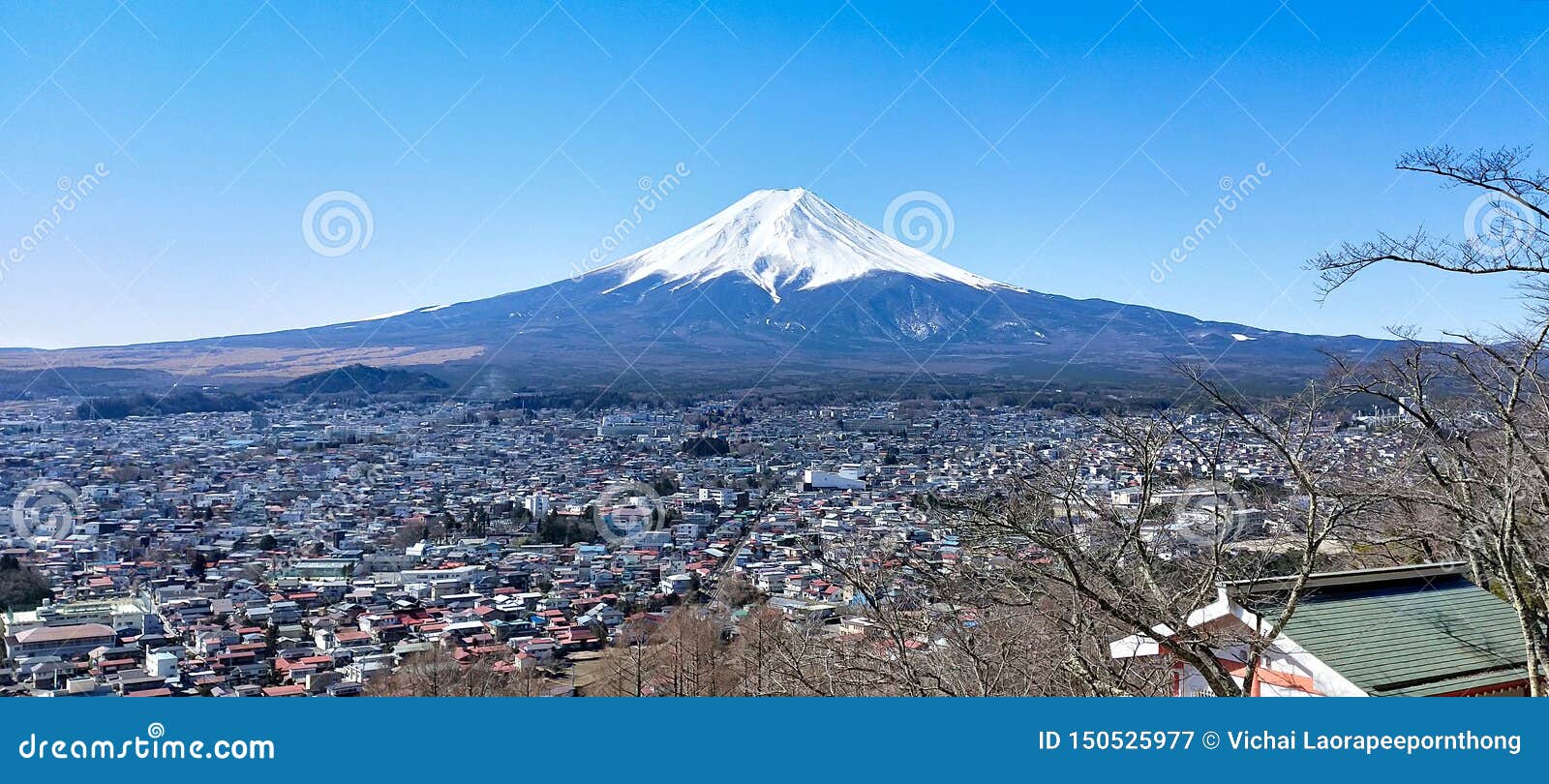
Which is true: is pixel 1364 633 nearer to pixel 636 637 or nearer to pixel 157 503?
pixel 636 637

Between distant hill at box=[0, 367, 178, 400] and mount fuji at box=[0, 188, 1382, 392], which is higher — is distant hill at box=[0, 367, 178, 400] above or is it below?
below

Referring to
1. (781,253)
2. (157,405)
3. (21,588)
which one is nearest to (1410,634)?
(21,588)

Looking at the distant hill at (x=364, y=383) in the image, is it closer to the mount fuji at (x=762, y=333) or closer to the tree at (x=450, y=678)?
the mount fuji at (x=762, y=333)

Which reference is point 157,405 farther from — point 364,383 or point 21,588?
point 21,588

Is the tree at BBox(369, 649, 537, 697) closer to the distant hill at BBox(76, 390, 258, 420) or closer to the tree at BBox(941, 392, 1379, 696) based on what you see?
the tree at BBox(941, 392, 1379, 696)

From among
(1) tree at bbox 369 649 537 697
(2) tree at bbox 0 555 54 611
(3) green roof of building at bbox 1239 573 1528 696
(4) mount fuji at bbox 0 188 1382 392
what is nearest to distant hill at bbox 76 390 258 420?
(4) mount fuji at bbox 0 188 1382 392
